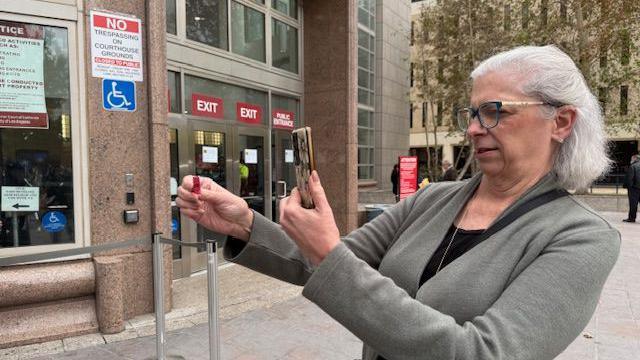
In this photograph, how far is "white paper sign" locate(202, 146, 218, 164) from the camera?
7.16m

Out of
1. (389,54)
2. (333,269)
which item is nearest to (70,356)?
(333,269)

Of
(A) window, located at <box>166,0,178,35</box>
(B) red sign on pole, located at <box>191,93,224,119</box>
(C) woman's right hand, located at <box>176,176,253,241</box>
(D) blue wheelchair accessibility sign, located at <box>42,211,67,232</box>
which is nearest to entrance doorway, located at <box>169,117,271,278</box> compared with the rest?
(B) red sign on pole, located at <box>191,93,224,119</box>

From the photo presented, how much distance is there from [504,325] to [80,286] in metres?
4.40

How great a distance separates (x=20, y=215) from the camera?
441 centimetres

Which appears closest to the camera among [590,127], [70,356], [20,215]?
[590,127]

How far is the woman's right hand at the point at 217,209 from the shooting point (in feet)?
5.54

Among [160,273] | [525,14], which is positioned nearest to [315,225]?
[160,273]

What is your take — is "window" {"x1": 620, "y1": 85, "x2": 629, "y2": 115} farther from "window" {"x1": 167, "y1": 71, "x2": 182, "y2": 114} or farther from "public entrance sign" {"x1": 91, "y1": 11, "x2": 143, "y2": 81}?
"public entrance sign" {"x1": 91, "y1": 11, "x2": 143, "y2": 81}

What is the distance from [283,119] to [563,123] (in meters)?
7.72

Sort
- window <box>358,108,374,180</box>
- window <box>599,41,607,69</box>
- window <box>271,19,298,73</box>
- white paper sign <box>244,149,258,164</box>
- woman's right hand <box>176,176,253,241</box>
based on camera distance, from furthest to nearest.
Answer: window <box>358,108,374,180</box> < window <box>599,41,607,69</box> < window <box>271,19,298,73</box> < white paper sign <box>244,149,258,164</box> < woman's right hand <box>176,176,253,241</box>

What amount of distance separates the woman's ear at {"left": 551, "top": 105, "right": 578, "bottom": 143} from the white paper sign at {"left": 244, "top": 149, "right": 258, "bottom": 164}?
6919 mm

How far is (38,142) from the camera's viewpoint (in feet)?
14.6

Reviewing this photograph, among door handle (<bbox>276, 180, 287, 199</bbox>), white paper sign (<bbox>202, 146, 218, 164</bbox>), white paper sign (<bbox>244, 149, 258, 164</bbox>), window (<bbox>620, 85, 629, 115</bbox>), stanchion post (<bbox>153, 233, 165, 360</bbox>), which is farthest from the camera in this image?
window (<bbox>620, 85, 629, 115</bbox>)

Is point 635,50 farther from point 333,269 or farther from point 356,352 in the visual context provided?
point 333,269
